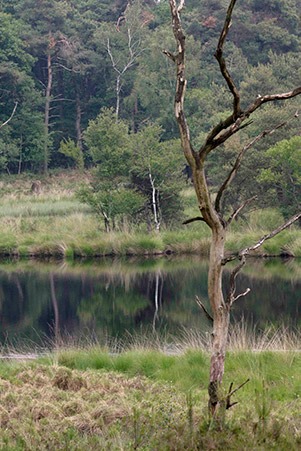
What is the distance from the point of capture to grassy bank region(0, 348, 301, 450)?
4.64 m

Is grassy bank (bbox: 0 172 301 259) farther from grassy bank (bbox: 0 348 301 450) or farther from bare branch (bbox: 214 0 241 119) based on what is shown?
bare branch (bbox: 214 0 241 119)

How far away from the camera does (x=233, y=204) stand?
25750 millimetres

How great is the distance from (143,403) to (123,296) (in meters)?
10.6

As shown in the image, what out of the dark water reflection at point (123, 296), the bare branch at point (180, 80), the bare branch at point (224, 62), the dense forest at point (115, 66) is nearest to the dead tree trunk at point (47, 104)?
the dense forest at point (115, 66)

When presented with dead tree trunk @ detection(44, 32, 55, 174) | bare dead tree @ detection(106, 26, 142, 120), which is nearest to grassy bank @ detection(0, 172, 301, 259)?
dead tree trunk @ detection(44, 32, 55, 174)

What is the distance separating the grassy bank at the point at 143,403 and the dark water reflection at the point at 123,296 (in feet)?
13.1

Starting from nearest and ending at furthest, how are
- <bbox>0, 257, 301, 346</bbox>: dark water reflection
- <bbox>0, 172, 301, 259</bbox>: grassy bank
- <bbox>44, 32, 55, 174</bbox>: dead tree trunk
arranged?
<bbox>0, 257, 301, 346</bbox>: dark water reflection, <bbox>0, 172, 301, 259</bbox>: grassy bank, <bbox>44, 32, 55, 174</bbox>: dead tree trunk

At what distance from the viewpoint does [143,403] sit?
6355 millimetres

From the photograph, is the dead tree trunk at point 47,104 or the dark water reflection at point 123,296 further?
the dead tree trunk at point 47,104

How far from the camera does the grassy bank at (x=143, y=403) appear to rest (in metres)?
4.64

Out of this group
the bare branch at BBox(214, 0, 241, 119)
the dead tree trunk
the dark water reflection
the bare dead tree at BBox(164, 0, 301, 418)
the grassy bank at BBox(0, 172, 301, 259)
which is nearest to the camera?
the bare branch at BBox(214, 0, 241, 119)

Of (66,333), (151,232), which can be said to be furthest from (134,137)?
(66,333)

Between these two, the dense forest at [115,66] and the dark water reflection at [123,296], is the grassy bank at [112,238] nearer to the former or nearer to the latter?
the dark water reflection at [123,296]

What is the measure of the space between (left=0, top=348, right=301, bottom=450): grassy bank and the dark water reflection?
4.00 metres
